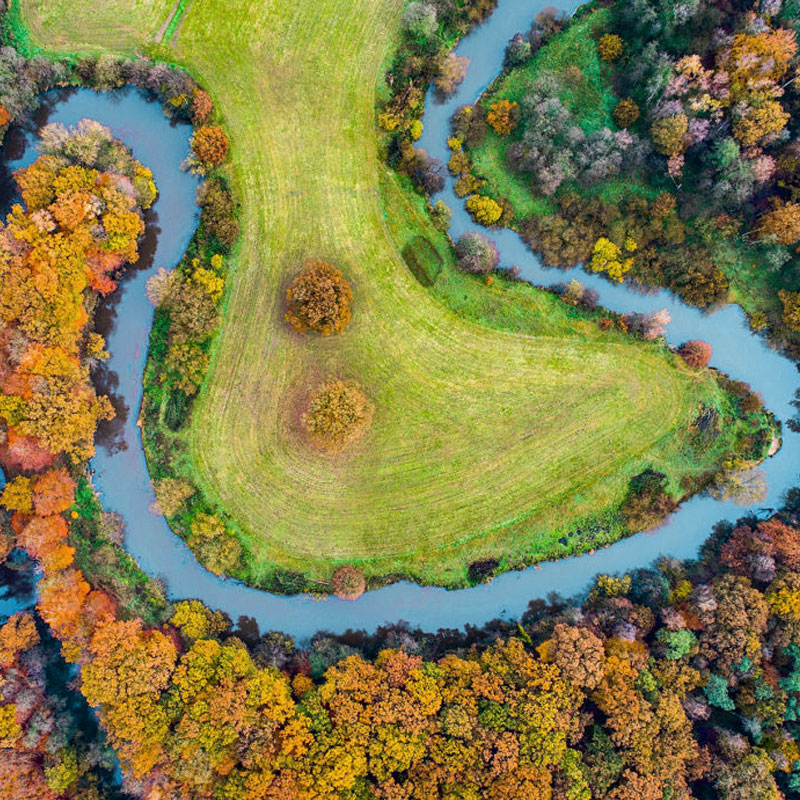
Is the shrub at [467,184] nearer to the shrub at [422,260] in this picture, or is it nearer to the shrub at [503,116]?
the shrub at [503,116]

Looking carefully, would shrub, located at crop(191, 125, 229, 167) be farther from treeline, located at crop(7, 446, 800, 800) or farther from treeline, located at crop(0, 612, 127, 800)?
treeline, located at crop(0, 612, 127, 800)

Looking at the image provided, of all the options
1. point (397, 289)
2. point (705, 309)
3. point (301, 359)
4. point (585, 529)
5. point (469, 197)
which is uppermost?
point (705, 309)

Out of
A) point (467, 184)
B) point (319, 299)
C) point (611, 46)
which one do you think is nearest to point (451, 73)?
point (467, 184)

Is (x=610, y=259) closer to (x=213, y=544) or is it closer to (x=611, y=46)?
(x=611, y=46)

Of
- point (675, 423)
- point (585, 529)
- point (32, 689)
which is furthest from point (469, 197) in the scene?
point (32, 689)

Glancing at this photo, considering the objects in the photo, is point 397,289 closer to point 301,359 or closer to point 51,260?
point 301,359

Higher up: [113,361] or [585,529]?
[585,529]
